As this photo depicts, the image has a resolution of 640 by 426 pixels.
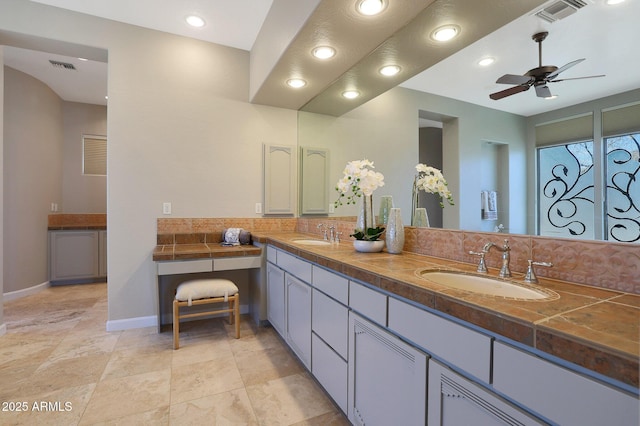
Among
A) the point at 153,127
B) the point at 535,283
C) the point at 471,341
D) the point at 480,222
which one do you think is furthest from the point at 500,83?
the point at 153,127

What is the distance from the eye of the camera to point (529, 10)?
1.33 metres

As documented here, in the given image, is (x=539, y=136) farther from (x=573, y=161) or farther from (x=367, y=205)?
(x=367, y=205)

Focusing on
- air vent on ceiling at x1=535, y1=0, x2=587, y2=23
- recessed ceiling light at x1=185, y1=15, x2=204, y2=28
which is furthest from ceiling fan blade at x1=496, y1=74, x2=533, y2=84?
recessed ceiling light at x1=185, y1=15, x2=204, y2=28

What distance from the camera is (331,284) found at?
1.63 meters

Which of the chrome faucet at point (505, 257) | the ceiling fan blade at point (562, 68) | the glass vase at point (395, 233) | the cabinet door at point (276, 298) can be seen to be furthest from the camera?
the cabinet door at point (276, 298)

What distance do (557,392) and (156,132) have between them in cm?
326

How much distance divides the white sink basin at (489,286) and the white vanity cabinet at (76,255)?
504 cm

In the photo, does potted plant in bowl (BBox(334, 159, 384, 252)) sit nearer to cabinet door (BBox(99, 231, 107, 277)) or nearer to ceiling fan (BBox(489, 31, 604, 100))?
ceiling fan (BBox(489, 31, 604, 100))

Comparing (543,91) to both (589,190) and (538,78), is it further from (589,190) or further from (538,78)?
(589,190)

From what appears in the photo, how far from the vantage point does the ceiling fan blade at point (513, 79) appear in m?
1.28

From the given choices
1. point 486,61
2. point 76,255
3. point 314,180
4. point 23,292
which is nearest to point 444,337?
point 486,61

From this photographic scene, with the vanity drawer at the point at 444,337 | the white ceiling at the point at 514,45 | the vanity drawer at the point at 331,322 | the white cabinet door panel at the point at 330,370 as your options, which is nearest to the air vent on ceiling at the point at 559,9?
the white ceiling at the point at 514,45

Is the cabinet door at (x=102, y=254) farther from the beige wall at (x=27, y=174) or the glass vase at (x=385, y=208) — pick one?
the glass vase at (x=385, y=208)

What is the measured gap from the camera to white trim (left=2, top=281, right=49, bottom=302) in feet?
11.9
